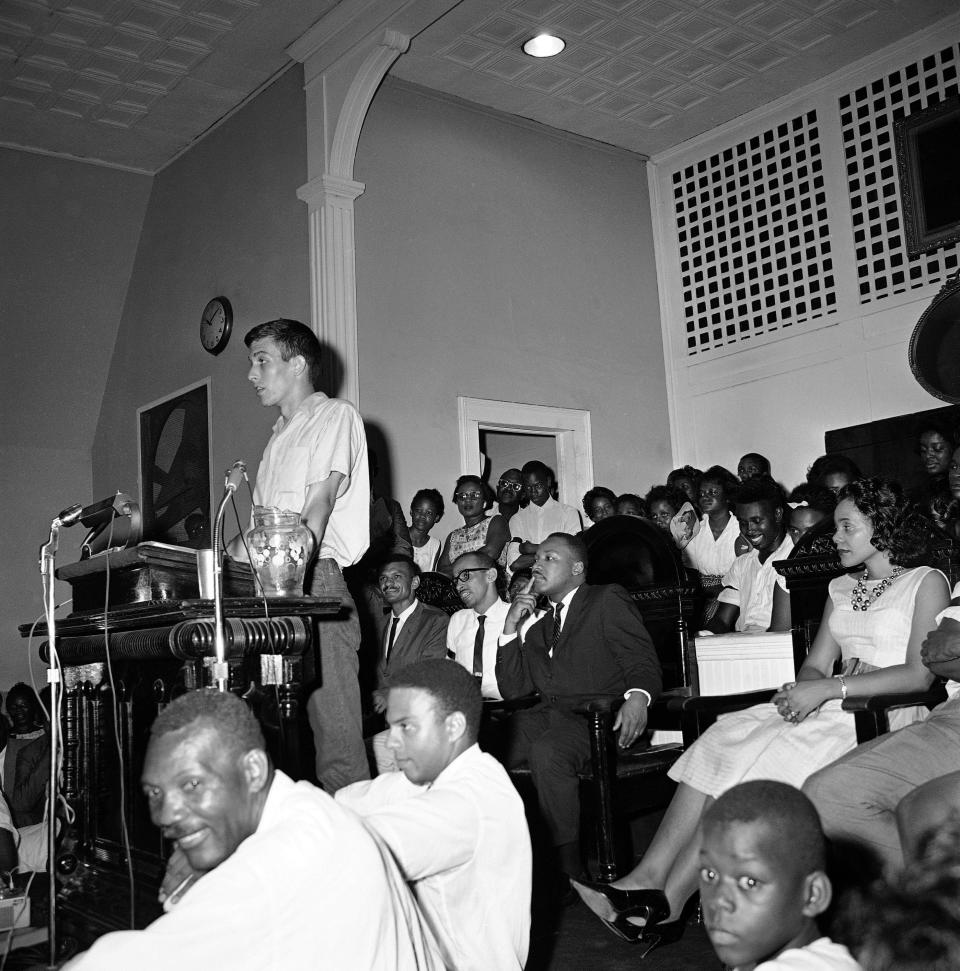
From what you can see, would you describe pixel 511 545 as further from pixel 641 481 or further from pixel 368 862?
pixel 368 862

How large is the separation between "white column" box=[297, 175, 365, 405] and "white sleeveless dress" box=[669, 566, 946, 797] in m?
4.42

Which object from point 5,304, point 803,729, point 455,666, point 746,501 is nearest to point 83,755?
point 455,666

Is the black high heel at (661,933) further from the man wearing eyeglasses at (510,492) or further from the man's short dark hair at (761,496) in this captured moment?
the man wearing eyeglasses at (510,492)

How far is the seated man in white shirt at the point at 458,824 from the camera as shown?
208cm

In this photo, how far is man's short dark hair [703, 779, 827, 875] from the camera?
1642 mm

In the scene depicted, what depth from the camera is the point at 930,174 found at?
753 cm

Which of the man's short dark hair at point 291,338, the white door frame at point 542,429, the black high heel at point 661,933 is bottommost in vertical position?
the black high heel at point 661,933

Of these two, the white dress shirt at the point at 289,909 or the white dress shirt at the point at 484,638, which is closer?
the white dress shirt at the point at 289,909

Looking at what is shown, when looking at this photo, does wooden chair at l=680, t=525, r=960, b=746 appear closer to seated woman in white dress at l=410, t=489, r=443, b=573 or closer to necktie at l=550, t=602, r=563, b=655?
necktie at l=550, t=602, r=563, b=655

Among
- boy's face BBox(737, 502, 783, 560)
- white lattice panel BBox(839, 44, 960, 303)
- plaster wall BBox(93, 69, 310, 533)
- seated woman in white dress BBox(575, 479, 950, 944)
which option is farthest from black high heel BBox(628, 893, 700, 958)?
white lattice panel BBox(839, 44, 960, 303)

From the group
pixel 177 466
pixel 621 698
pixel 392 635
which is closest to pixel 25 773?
pixel 392 635

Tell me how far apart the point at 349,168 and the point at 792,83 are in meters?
3.56

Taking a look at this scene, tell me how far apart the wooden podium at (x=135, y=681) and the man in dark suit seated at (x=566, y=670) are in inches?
46.2

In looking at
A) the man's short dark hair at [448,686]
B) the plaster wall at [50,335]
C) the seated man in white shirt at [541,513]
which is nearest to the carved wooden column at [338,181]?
the seated man in white shirt at [541,513]
